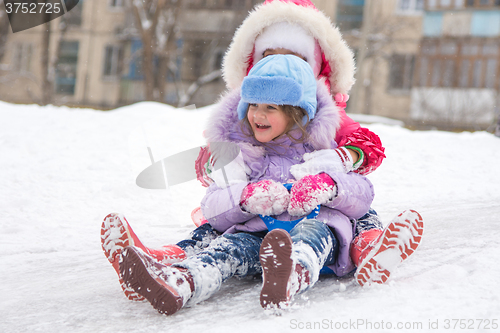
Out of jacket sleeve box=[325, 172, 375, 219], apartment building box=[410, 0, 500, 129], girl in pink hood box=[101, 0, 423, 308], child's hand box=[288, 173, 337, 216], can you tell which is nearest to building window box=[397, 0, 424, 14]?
Answer: apartment building box=[410, 0, 500, 129]

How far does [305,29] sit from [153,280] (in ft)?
4.96

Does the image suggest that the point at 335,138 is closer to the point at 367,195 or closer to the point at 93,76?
the point at 367,195

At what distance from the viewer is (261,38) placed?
2.42 metres

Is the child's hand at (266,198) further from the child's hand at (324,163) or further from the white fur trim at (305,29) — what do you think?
the white fur trim at (305,29)

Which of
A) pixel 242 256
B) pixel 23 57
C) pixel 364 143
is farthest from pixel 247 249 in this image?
pixel 23 57

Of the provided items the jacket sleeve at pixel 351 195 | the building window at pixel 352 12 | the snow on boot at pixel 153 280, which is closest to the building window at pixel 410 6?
the building window at pixel 352 12

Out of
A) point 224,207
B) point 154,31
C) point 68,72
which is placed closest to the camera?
point 224,207

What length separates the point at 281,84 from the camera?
1.81 meters

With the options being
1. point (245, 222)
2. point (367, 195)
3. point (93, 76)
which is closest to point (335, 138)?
point (367, 195)

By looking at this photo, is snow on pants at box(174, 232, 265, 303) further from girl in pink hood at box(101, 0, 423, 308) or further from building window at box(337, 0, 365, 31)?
building window at box(337, 0, 365, 31)

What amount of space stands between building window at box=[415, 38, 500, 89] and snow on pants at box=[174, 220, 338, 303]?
1428 cm

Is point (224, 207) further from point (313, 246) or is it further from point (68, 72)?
point (68, 72)

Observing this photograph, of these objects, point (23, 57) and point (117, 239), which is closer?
point (117, 239)

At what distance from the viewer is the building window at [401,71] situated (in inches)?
618
